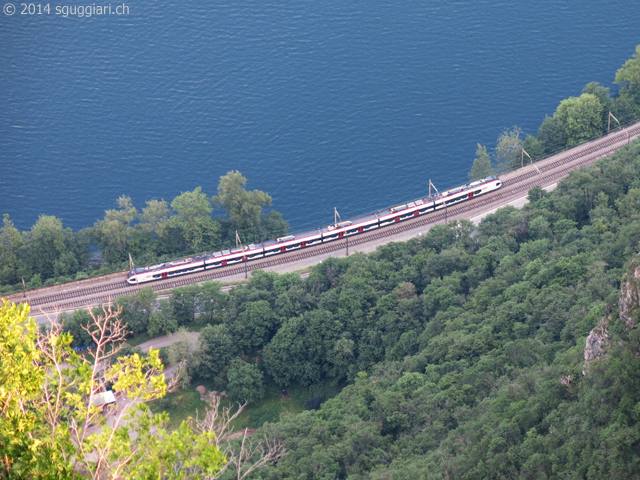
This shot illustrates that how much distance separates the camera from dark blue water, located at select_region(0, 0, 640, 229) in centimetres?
13775

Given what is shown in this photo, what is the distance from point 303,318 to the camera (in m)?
97.5

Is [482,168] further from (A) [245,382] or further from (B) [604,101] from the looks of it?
(A) [245,382]

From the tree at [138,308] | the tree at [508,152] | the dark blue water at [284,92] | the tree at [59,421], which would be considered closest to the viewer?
the tree at [59,421]

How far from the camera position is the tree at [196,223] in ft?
395

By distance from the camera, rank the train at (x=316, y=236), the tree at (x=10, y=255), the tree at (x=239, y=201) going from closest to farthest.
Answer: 1. the train at (x=316, y=236)
2. the tree at (x=10, y=255)
3. the tree at (x=239, y=201)

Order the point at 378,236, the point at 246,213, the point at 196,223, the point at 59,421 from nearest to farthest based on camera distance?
the point at 59,421 < the point at 378,236 < the point at 196,223 < the point at 246,213

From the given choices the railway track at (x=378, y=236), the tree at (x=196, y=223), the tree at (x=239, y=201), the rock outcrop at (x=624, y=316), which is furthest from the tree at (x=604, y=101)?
the rock outcrop at (x=624, y=316)

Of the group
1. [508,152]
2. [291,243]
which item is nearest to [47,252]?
[291,243]

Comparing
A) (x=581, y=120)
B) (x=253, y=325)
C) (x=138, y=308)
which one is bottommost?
(x=253, y=325)

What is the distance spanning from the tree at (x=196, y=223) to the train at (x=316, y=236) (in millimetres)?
4852

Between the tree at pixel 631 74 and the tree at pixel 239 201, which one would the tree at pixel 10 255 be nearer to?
the tree at pixel 239 201

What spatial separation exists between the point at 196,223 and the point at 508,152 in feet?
159

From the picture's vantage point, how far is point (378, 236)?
118 meters

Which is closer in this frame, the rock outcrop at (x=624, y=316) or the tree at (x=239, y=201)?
the rock outcrop at (x=624, y=316)
